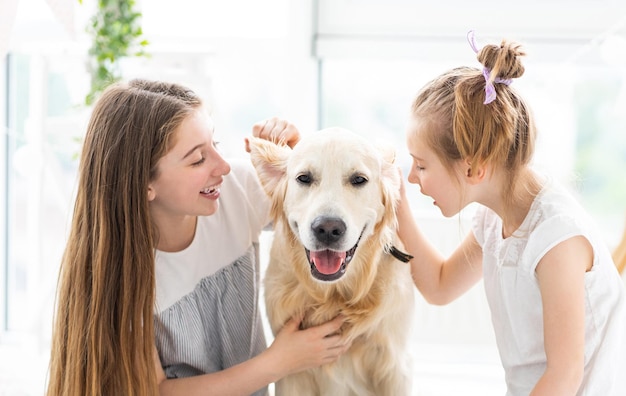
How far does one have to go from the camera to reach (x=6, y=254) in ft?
10.5

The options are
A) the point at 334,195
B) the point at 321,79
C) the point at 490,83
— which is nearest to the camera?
the point at 490,83

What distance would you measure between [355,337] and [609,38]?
1.32m

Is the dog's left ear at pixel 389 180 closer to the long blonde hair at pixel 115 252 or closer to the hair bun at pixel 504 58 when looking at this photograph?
the hair bun at pixel 504 58

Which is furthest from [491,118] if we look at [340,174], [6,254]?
[6,254]

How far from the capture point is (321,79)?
9.59 ft

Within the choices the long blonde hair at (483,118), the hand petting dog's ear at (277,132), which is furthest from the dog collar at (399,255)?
the hand petting dog's ear at (277,132)

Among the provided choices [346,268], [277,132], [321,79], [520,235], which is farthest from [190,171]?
→ [321,79]

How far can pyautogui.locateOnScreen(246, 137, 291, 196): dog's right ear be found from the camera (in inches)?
67.4

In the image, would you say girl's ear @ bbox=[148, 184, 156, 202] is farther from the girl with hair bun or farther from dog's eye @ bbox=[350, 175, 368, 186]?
the girl with hair bun

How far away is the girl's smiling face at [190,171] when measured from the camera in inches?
64.5

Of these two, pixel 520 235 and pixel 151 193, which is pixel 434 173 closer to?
pixel 520 235

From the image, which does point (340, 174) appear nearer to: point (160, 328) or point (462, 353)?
point (160, 328)

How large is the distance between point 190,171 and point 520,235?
0.77 m

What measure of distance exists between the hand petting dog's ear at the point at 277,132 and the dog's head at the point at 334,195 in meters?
0.13
